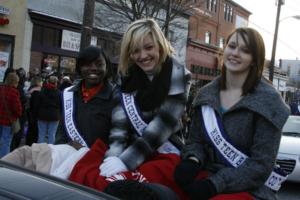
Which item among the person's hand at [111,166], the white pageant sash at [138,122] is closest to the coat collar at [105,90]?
the white pageant sash at [138,122]

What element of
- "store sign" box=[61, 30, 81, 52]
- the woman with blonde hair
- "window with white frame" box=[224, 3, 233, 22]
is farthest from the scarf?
"window with white frame" box=[224, 3, 233, 22]

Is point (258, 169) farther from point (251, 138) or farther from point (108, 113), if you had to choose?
point (108, 113)

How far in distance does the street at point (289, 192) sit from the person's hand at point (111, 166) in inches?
258

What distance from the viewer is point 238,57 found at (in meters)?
3.30

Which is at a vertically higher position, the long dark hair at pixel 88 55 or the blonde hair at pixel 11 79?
the long dark hair at pixel 88 55

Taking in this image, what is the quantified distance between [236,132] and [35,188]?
4.72ft

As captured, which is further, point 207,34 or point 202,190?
point 207,34

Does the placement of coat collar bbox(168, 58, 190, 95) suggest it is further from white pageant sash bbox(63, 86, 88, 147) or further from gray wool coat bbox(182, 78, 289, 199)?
white pageant sash bbox(63, 86, 88, 147)

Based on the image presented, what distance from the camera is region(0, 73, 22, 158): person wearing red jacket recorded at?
32.4 ft

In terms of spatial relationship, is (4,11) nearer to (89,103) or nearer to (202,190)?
(89,103)

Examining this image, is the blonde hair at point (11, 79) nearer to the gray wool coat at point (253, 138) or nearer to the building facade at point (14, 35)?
the gray wool coat at point (253, 138)

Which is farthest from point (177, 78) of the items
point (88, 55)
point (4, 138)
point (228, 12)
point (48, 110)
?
point (228, 12)

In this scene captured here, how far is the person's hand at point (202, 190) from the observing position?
3035 mm

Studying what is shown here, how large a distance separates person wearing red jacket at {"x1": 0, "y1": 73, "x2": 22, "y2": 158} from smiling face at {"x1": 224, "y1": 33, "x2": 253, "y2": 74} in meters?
7.23
